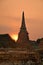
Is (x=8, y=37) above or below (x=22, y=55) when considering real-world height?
below

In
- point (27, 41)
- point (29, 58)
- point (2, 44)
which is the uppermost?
point (29, 58)

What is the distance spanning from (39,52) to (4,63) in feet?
8.27

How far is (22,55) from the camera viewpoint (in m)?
17.4

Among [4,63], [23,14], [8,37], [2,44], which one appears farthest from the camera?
[23,14]

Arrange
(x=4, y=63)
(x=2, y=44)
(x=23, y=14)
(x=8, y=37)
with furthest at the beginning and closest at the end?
(x=23, y=14), (x=8, y=37), (x=2, y=44), (x=4, y=63)

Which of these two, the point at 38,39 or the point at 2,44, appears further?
the point at 38,39

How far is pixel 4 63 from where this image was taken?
56.3 feet

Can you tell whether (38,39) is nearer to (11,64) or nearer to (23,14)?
(23,14)

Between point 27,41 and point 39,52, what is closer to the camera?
point 39,52

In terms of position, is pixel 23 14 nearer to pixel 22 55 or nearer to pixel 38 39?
pixel 38 39

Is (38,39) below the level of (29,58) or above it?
below

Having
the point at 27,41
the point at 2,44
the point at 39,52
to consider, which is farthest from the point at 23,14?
the point at 39,52

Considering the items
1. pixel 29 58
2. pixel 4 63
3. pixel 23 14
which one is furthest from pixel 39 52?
pixel 23 14

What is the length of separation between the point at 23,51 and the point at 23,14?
9431mm
